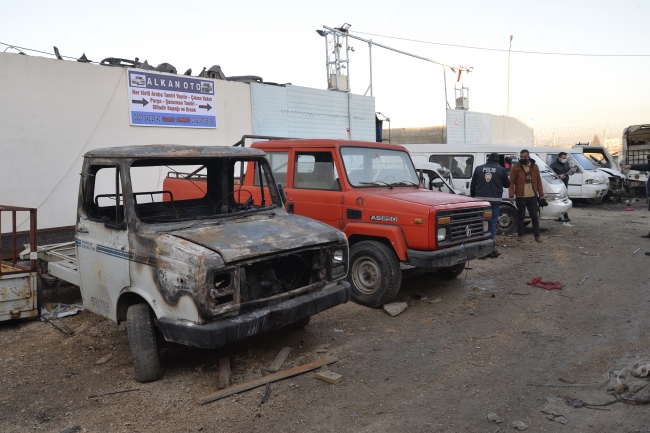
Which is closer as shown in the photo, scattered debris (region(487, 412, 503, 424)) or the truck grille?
scattered debris (region(487, 412, 503, 424))

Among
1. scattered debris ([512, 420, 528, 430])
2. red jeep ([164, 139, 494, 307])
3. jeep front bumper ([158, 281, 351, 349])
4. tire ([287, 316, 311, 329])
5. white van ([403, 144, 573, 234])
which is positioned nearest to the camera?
scattered debris ([512, 420, 528, 430])

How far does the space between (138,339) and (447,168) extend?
9317mm

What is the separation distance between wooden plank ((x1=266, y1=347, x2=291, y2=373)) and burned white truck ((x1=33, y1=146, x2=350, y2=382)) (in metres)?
0.49

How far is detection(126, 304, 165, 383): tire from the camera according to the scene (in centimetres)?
431

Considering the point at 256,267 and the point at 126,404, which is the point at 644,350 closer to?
the point at 256,267

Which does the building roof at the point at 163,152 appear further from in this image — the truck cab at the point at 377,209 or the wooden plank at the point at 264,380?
the wooden plank at the point at 264,380

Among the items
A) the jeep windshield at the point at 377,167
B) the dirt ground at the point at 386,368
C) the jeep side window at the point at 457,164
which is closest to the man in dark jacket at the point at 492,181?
the jeep side window at the point at 457,164

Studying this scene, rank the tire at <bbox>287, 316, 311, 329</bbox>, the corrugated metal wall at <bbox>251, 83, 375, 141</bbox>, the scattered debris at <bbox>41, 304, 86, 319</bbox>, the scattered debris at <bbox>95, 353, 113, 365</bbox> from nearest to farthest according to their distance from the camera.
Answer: the scattered debris at <bbox>95, 353, 113, 365</bbox>
the tire at <bbox>287, 316, 311, 329</bbox>
the scattered debris at <bbox>41, 304, 86, 319</bbox>
the corrugated metal wall at <bbox>251, 83, 375, 141</bbox>

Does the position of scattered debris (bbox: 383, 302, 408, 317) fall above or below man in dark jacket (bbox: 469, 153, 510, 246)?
below

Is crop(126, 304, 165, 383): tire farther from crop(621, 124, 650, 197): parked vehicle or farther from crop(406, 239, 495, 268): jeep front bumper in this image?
crop(621, 124, 650, 197): parked vehicle

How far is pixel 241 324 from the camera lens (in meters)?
4.02

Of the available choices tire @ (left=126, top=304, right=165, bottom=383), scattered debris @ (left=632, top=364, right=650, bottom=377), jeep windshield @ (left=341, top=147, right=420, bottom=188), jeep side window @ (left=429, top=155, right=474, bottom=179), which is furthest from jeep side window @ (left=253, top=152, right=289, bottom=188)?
jeep side window @ (left=429, top=155, right=474, bottom=179)

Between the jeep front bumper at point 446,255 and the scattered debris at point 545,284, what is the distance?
1.31m

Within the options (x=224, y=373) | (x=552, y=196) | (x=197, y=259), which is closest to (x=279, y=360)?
(x=224, y=373)
